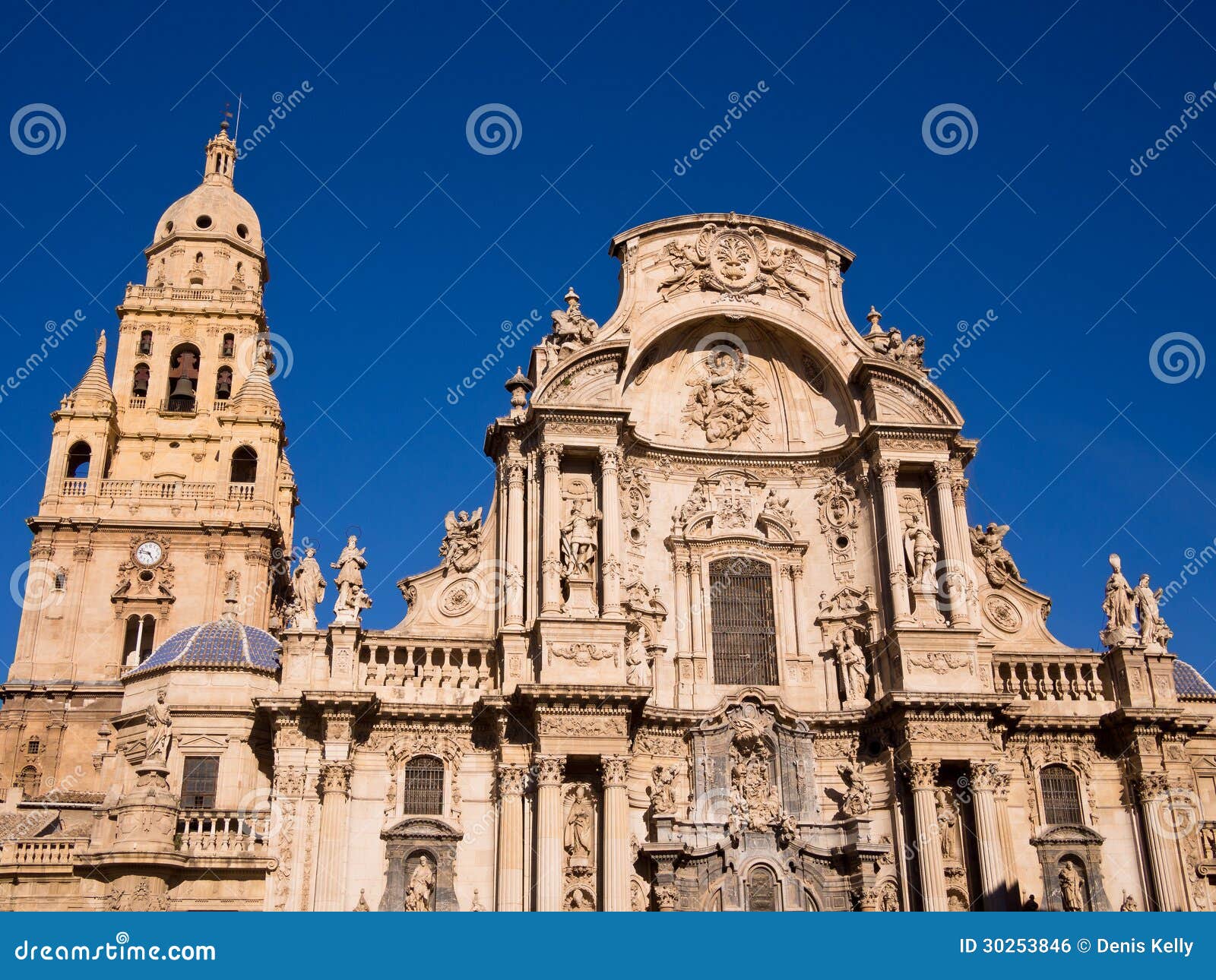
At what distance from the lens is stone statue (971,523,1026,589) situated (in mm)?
32031

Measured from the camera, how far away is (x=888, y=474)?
1241 inches

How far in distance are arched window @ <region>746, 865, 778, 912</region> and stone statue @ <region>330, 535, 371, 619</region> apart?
1039cm

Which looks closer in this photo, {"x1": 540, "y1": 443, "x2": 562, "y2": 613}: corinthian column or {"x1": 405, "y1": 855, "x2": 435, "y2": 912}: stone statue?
{"x1": 405, "y1": 855, "x2": 435, "y2": 912}: stone statue

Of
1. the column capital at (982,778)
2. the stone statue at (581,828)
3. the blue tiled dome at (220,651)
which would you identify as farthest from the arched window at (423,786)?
the column capital at (982,778)

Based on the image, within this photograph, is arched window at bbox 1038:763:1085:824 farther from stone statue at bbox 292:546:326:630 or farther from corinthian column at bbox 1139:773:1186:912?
stone statue at bbox 292:546:326:630

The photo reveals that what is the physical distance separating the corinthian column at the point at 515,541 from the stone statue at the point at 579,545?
118 cm

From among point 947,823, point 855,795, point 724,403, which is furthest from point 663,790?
point 724,403

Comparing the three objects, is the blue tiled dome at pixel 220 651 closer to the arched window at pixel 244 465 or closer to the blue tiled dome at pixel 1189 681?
the arched window at pixel 244 465

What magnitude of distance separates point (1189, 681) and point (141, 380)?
4421 centimetres

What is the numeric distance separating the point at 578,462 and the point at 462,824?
901 centimetres

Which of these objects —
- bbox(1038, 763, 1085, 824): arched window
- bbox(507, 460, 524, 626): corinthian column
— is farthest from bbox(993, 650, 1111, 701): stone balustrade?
bbox(507, 460, 524, 626): corinthian column

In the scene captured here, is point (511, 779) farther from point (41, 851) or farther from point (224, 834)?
point (41, 851)

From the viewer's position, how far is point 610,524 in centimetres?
3003

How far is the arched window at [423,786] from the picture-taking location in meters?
27.9
